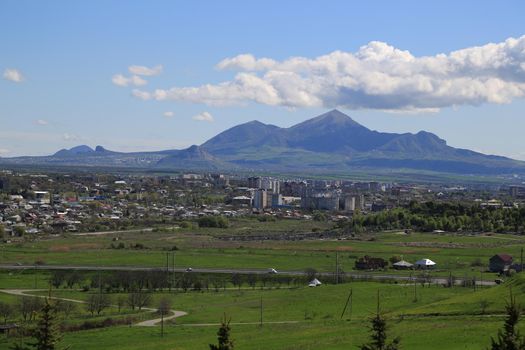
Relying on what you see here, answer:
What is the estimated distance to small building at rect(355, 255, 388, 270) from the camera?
65.9 m

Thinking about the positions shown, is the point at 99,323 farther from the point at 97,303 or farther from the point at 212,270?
the point at 212,270

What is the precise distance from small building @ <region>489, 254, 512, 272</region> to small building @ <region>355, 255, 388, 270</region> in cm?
834

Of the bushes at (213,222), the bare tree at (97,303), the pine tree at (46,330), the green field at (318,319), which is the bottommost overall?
the bushes at (213,222)

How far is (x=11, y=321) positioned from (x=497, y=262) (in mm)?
36463

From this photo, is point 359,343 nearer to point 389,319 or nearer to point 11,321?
point 389,319

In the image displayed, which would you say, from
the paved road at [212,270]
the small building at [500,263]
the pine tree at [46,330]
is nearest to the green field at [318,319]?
the paved road at [212,270]

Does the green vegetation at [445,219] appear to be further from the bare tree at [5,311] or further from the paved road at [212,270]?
the bare tree at [5,311]

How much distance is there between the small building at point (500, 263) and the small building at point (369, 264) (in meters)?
8.34

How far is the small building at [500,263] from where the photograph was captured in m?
62.1

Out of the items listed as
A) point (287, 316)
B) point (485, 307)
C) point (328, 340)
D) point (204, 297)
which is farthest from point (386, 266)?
point (328, 340)

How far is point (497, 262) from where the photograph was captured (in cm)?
6288

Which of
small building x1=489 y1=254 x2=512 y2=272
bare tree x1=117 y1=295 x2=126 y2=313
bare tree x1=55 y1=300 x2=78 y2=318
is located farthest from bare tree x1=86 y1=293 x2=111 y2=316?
small building x1=489 y1=254 x2=512 y2=272

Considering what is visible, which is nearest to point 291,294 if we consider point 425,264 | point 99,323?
point 99,323

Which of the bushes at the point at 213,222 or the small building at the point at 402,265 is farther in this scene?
the bushes at the point at 213,222
